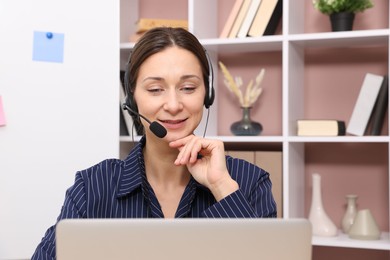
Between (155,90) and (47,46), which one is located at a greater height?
(47,46)

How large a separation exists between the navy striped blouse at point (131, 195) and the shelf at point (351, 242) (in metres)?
0.91

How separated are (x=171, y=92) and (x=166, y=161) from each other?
7.1 inches

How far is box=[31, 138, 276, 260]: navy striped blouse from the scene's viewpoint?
1.60 m

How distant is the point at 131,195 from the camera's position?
5.37ft

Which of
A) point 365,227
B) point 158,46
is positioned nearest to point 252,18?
point 365,227

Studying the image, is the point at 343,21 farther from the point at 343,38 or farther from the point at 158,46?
the point at 158,46

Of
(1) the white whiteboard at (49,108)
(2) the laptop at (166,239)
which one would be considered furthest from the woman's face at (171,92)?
(1) the white whiteboard at (49,108)

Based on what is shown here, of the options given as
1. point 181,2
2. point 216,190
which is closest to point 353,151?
point 181,2

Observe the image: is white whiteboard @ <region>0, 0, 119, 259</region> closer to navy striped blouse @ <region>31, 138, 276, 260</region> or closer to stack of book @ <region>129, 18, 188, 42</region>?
stack of book @ <region>129, 18, 188, 42</region>

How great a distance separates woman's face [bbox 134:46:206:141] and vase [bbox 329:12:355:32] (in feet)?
3.74

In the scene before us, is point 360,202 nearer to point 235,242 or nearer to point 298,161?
point 298,161

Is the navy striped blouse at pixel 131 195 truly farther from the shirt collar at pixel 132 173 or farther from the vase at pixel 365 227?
the vase at pixel 365 227

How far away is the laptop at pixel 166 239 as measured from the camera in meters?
0.82

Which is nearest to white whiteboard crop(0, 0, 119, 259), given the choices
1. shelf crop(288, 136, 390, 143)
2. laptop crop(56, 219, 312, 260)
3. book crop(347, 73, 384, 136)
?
shelf crop(288, 136, 390, 143)
